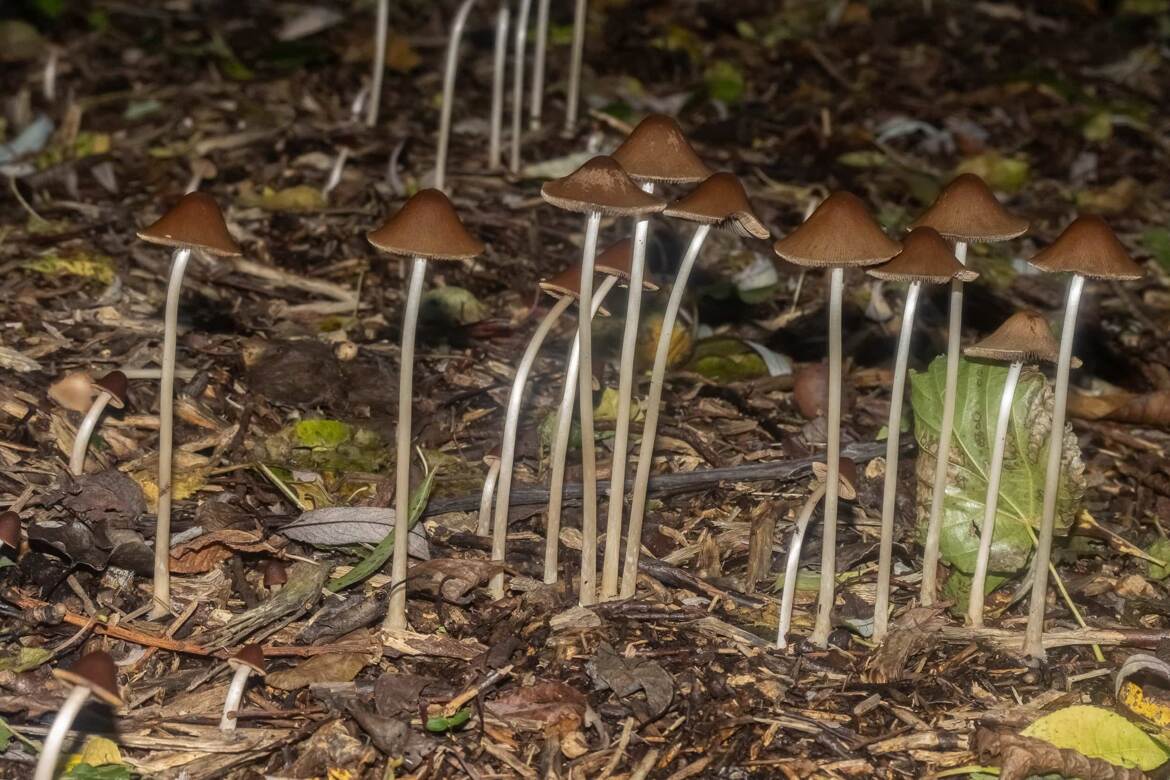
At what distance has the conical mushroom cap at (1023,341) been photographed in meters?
4.48

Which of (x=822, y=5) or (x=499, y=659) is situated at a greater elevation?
(x=822, y=5)

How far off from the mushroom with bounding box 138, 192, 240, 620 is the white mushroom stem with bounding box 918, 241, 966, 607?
7.58 ft

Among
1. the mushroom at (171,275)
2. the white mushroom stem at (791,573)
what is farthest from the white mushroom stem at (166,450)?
the white mushroom stem at (791,573)

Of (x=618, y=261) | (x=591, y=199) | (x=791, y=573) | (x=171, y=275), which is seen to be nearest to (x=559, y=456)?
(x=618, y=261)

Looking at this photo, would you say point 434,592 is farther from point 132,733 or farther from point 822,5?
point 822,5

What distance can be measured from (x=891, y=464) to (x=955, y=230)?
2.55 feet

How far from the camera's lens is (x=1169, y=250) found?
25.7ft

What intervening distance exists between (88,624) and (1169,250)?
6123 millimetres

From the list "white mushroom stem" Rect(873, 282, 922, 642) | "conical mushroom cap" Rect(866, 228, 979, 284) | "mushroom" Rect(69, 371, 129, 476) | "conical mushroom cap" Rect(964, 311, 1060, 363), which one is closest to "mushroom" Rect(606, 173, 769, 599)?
"conical mushroom cap" Rect(866, 228, 979, 284)

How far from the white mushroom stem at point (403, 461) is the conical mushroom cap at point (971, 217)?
161cm

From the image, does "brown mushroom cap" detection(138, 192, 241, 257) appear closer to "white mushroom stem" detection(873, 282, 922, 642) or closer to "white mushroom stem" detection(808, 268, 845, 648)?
"white mushroom stem" detection(808, 268, 845, 648)

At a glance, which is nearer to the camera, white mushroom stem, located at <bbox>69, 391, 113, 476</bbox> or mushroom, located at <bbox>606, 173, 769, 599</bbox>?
mushroom, located at <bbox>606, 173, 769, 599</bbox>

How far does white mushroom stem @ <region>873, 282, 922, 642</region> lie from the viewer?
4.46m

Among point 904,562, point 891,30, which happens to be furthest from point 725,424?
point 891,30
